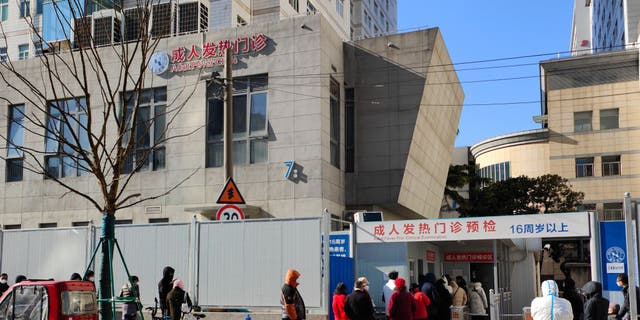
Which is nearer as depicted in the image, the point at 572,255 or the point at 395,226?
the point at 395,226

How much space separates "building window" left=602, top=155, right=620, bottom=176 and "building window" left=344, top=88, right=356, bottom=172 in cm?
3376

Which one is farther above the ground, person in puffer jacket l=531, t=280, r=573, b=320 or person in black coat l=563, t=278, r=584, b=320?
person in puffer jacket l=531, t=280, r=573, b=320

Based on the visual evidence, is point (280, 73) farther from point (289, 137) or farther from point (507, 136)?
point (507, 136)

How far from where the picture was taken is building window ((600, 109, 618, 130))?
5603cm

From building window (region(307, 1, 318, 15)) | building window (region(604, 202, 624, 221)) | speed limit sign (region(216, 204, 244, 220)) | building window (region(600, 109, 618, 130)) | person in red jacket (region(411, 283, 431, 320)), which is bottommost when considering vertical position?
person in red jacket (region(411, 283, 431, 320))

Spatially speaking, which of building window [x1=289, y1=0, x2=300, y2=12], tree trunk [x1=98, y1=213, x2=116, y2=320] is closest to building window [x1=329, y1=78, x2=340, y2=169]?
tree trunk [x1=98, y1=213, x2=116, y2=320]

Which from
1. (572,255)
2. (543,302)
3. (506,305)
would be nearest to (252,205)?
(506,305)

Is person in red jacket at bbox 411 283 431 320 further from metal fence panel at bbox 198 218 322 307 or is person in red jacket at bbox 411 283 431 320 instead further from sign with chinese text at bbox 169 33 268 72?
sign with chinese text at bbox 169 33 268 72

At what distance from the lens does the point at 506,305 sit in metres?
22.7

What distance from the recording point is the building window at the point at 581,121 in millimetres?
57875

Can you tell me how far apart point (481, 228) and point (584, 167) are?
1821 inches

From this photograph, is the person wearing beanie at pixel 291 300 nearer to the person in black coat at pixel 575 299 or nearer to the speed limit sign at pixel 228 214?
the speed limit sign at pixel 228 214

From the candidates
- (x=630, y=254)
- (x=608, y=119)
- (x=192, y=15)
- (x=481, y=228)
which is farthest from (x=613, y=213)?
(x=630, y=254)

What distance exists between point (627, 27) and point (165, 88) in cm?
4099
